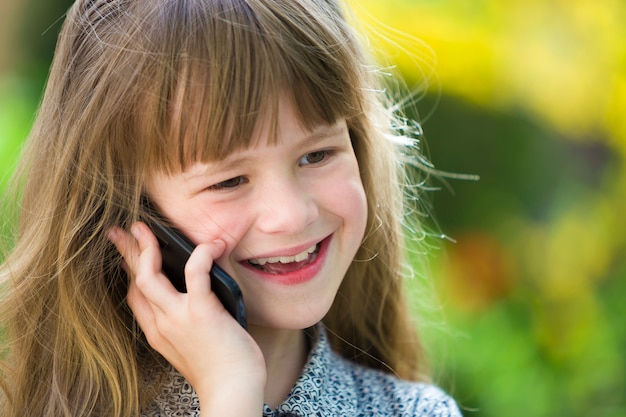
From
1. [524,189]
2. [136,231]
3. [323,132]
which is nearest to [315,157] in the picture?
[323,132]

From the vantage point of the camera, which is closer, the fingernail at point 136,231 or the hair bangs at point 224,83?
the hair bangs at point 224,83

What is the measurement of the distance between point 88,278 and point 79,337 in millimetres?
125

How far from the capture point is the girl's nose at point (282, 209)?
1.68 meters

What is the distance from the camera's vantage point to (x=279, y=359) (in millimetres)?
1984

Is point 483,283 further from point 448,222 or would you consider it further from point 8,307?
point 8,307

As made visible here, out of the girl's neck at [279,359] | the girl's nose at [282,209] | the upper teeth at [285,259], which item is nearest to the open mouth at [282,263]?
the upper teeth at [285,259]

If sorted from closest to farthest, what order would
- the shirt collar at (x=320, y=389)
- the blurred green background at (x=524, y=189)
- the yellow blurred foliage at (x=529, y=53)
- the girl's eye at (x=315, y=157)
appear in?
the girl's eye at (x=315, y=157)
the shirt collar at (x=320, y=389)
the blurred green background at (x=524, y=189)
the yellow blurred foliage at (x=529, y=53)

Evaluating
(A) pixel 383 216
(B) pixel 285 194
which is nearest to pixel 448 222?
(A) pixel 383 216

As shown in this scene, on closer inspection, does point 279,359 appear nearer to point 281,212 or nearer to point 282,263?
point 282,263

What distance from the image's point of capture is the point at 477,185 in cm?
360

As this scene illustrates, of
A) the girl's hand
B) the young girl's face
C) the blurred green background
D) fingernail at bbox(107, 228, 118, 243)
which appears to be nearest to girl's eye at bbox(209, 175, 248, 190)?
the young girl's face

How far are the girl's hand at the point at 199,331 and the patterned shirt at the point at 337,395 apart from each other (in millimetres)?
100

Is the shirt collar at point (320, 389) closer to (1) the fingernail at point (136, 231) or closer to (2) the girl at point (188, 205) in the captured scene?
(2) the girl at point (188, 205)

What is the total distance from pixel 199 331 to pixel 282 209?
299 millimetres
